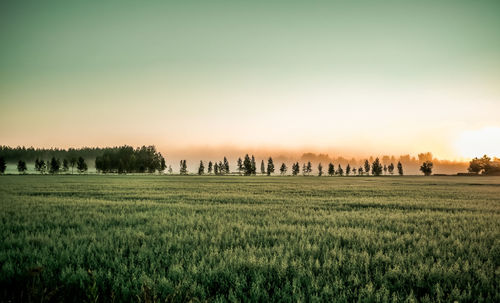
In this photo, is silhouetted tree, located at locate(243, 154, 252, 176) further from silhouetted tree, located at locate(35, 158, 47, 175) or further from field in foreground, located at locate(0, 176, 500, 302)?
field in foreground, located at locate(0, 176, 500, 302)

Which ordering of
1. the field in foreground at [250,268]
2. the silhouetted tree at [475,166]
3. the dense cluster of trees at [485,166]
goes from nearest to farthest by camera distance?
the field in foreground at [250,268], the dense cluster of trees at [485,166], the silhouetted tree at [475,166]

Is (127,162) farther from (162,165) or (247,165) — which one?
(247,165)

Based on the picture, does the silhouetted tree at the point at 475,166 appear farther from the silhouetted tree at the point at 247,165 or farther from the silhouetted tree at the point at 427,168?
the silhouetted tree at the point at 247,165

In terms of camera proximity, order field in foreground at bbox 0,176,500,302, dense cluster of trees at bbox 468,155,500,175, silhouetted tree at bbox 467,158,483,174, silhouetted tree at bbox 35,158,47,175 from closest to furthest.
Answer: field in foreground at bbox 0,176,500,302 < dense cluster of trees at bbox 468,155,500,175 < silhouetted tree at bbox 467,158,483,174 < silhouetted tree at bbox 35,158,47,175

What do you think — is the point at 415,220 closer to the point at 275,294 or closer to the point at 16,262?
the point at 275,294

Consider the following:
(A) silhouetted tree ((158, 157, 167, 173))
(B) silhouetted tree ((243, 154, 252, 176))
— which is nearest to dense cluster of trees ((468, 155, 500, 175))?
(B) silhouetted tree ((243, 154, 252, 176))

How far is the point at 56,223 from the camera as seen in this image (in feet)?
42.9

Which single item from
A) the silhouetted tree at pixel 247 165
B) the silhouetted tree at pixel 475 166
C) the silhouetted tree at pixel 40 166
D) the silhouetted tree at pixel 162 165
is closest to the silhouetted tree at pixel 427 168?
the silhouetted tree at pixel 475 166

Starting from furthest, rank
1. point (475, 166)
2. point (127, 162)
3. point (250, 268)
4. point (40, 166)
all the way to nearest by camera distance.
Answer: point (40, 166), point (475, 166), point (127, 162), point (250, 268)

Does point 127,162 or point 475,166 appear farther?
point 475,166

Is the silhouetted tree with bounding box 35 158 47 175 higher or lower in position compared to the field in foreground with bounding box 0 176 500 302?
higher

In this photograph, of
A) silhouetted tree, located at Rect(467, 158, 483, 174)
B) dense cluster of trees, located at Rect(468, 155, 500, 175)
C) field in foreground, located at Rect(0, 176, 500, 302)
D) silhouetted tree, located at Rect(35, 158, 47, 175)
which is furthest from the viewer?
silhouetted tree, located at Rect(35, 158, 47, 175)

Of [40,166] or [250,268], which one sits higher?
[40,166]

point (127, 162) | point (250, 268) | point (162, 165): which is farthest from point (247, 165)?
point (250, 268)
